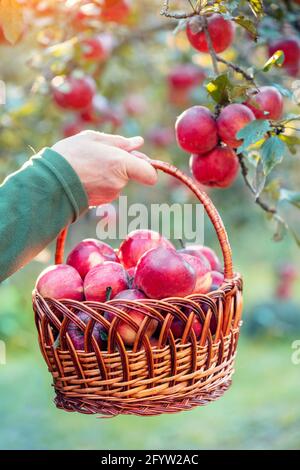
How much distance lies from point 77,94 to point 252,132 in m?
A: 1.01

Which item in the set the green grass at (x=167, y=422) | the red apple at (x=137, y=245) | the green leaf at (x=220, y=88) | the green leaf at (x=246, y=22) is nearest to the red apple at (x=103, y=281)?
the red apple at (x=137, y=245)

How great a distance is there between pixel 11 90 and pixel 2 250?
133 centimetres

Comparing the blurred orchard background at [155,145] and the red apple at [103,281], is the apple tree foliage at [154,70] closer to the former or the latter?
the blurred orchard background at [155,145]

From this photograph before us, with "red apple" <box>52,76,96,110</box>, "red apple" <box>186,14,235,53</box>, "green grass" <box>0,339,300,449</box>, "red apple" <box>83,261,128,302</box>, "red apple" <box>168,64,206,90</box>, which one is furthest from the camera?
"green grass" <box>0,339,300,449</box>

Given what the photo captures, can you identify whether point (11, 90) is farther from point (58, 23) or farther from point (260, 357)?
point (260, 357)

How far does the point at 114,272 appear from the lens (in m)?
1.04

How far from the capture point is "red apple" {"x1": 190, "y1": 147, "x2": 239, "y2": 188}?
46.3 inches

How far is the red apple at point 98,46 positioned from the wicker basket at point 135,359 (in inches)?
42.7

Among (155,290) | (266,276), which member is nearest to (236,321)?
(155,290)

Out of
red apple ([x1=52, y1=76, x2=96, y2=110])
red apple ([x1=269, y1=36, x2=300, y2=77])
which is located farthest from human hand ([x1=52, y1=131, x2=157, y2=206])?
red apple ([x1=52, y1=76, x2=96, y2=110])

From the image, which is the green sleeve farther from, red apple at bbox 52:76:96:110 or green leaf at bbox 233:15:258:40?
red apple at bbox 52:76:96:110

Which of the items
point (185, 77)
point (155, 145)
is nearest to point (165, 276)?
point (185, 77)

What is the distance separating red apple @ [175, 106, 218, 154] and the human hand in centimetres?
15

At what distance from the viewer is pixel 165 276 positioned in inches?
38.4
